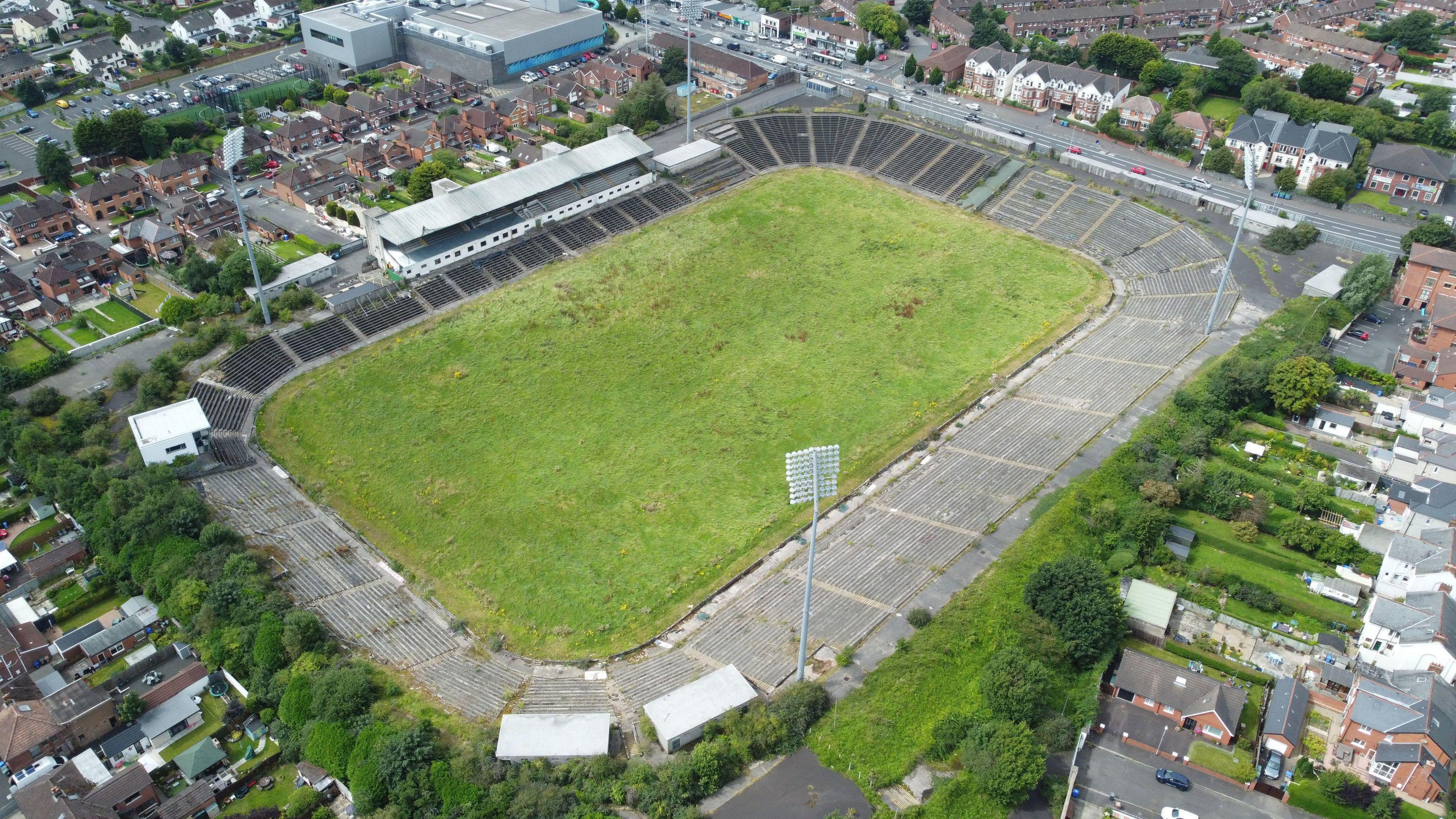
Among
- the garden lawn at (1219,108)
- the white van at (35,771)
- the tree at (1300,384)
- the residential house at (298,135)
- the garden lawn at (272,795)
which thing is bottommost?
the garden lawn at (272,795)

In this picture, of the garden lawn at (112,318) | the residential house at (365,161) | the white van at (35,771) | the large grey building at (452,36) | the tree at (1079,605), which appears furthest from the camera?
the large grey building at (452,36)

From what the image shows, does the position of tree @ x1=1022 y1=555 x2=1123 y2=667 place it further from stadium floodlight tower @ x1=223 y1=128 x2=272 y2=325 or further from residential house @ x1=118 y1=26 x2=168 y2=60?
residential house @ x1=118 y1=26 x2=168 y2=60

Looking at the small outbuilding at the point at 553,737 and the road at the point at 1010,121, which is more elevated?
the road at the point at 1010,121

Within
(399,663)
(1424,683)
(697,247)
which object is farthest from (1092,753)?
(697,247)

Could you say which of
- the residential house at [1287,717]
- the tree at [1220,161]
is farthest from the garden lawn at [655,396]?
the residential house at [1287,717]

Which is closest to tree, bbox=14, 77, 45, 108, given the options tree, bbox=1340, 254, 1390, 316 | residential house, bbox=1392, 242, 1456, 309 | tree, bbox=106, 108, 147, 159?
tree, bbox=106, 108, 147, 159

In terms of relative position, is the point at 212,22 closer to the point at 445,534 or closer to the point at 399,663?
the point at 445,534

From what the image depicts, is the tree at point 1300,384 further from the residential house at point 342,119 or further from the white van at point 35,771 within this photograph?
the residential house at point 342,119
